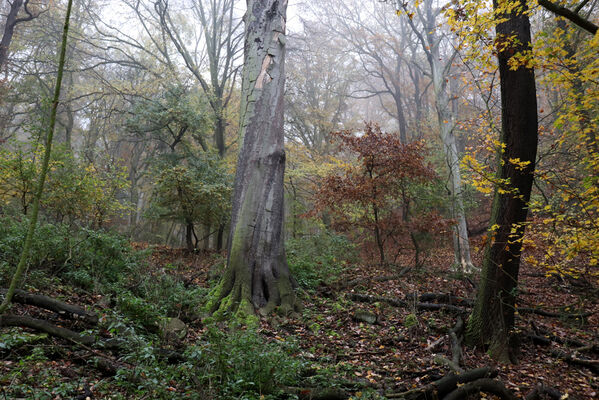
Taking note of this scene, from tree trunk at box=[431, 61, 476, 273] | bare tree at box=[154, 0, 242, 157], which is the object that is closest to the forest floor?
tree trunk at box=[431, 61, 476, 273]

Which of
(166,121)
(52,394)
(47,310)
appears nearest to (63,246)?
(47,310)

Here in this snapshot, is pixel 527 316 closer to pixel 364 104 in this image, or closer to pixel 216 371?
pixel 216 371

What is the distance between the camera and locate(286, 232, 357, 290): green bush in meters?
7.24

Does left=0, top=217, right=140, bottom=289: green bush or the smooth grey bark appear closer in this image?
left=0, top=217, right=140, bottom=289: green bush

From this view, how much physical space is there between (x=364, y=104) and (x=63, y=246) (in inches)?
1148

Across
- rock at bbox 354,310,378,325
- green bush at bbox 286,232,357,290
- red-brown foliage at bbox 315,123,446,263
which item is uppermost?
red-brown foliage at bbox 315,123,446,263

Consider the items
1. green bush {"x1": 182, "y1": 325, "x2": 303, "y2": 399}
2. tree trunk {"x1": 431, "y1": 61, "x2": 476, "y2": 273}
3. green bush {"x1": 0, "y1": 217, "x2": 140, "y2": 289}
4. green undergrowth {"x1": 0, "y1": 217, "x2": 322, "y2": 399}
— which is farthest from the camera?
tree trunk {"x1": 431, "y1": 61, "x2": 476, "y2": 273}

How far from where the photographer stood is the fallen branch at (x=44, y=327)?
10.4 feet

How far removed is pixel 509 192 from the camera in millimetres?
4176

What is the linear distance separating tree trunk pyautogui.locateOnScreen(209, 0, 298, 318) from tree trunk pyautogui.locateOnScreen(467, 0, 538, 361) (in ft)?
9.72

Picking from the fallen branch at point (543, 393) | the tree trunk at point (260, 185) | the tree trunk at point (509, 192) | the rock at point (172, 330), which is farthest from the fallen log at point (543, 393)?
the rock at point (172, 330)

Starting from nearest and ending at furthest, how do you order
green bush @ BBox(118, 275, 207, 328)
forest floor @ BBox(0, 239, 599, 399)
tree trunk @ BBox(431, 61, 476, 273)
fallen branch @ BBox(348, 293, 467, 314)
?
forest floor @ BBox(0, 239, 599, 399), green bush @ BBox(118, 275, 207, 328), fallen branch @ BBox(348, 293, 467, 314), tree trunk @ BBox(431, 61, 476, 273)

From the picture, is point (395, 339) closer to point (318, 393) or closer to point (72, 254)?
point (318, 393)

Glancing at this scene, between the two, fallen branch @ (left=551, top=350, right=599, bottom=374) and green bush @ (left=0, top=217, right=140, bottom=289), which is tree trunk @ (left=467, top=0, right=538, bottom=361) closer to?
fallen branch @ (left=551, top=350, right=599, bottom=374)
